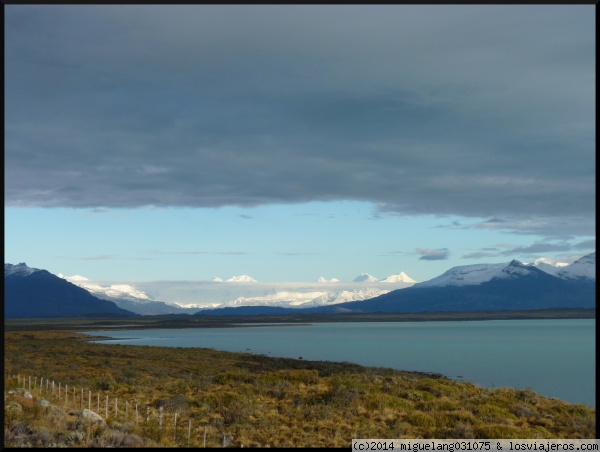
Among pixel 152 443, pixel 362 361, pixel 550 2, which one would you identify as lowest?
pixel 362 361

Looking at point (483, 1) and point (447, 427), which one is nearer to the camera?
point (483, 1)

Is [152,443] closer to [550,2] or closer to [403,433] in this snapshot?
[403,433]

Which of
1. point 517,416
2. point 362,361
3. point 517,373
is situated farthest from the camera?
point 362,361

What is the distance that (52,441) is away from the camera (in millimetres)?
14953

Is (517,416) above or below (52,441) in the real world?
below

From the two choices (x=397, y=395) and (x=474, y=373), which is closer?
(x=397, y=395)

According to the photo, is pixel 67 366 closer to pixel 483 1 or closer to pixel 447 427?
pixel 447 427

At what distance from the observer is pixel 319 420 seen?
25.0 m

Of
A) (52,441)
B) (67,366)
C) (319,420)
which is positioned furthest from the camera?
(67,366)

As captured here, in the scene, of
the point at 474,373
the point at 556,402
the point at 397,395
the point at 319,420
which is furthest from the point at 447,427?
the point at 474,373

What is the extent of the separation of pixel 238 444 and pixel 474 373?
4925cm

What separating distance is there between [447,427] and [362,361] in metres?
57.3

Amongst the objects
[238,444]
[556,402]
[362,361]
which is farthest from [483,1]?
[362,361]

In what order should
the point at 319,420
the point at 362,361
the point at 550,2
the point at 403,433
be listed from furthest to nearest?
the point at 362,361, the point at 319,420, the point at 403,433, the point at 550,2
